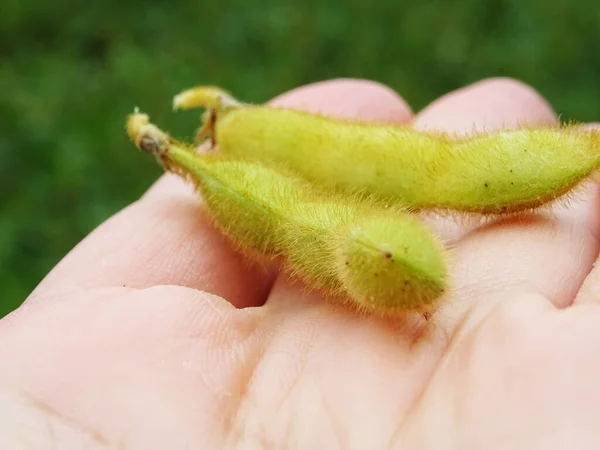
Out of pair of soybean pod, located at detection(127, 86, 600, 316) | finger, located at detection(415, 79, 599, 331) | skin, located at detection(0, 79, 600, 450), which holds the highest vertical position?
pair of soybean pod, located at detection(127, 86, 600, 316)

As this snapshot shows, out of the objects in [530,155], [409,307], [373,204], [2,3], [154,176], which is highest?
[2,3]

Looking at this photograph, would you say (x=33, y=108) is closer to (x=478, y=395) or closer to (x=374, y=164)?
Result: (x=374, y=164)

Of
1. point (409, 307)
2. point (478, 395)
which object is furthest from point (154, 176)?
point (478, 395)

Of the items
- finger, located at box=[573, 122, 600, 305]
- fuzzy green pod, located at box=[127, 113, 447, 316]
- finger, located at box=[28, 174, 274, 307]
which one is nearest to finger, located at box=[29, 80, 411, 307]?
finger, located at box=[28, 174, 274, 307]

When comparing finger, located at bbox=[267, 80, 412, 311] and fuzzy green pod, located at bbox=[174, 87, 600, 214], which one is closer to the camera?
fuzzy green pod, located at bbox=[174, 87, 600, 214]

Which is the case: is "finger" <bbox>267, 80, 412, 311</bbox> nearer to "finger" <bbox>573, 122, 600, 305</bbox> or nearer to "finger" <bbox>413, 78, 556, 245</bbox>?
"finger" <bbox>413, 78, 556, 245</bbox>

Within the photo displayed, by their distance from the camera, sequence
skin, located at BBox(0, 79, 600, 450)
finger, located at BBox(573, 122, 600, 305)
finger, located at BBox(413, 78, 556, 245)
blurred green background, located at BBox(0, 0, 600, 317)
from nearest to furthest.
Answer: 1. skin, located at BBox(0, 79, 600, 450)
2. finger, located at BBox(573, 122, 600, 305)
3. finger, located at BBox(413, 78, 556, 245)
4. blurred green background, located at BBox(0, 0, 600, 317)

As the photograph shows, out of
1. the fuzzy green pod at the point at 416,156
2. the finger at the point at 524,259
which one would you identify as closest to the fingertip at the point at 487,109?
the fuzzy green pod at the point at 416,156
